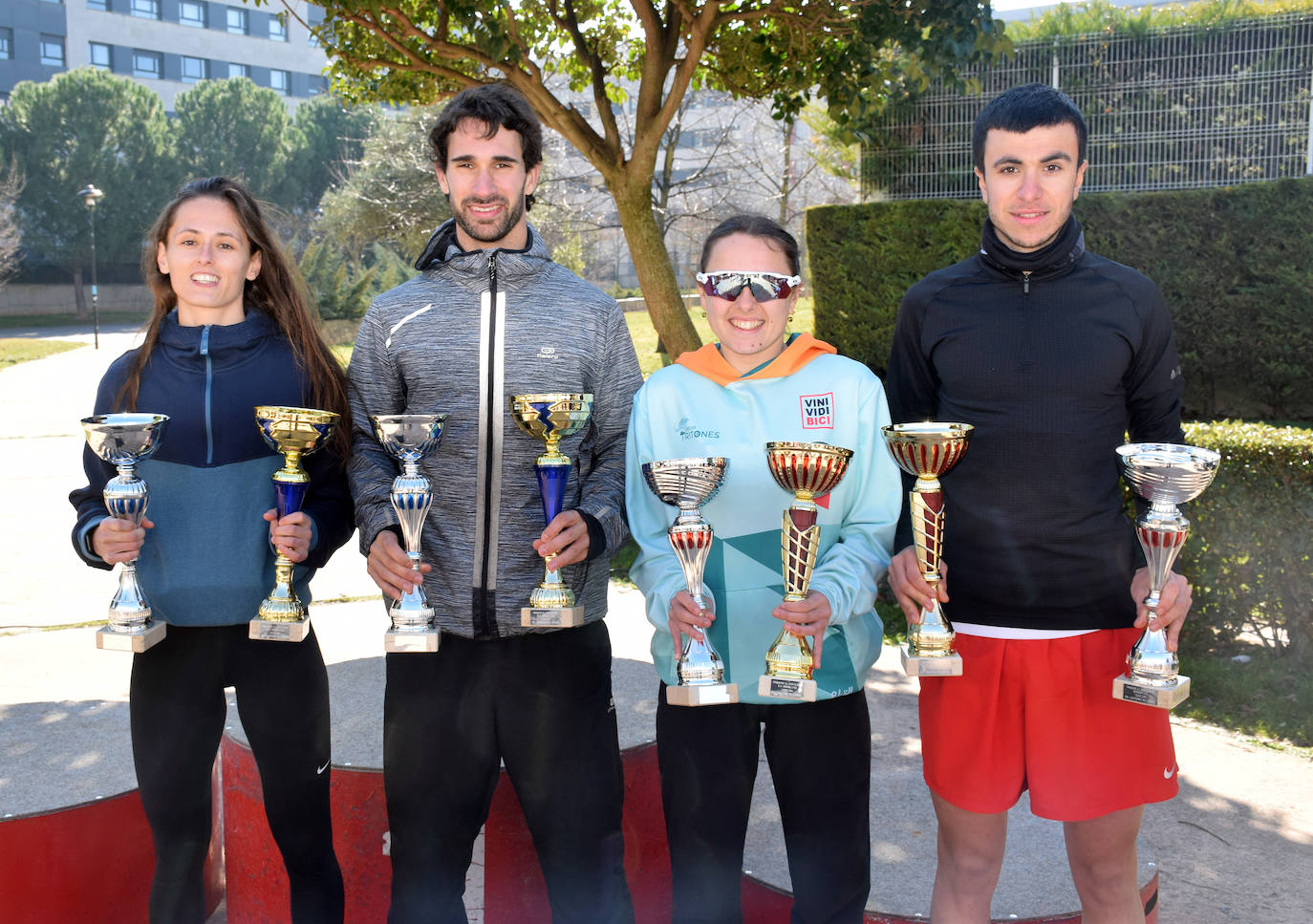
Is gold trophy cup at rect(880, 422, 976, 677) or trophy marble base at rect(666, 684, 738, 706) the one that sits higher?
gold trophy cup at rect(880, 422, 976, 677)

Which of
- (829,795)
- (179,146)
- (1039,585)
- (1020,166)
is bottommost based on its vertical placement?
(829,795)

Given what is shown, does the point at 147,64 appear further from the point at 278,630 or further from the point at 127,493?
the point at 278,630

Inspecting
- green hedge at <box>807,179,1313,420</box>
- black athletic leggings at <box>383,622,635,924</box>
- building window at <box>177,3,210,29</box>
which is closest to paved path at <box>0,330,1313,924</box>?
black athletic leggings at <box>383,622,635,924</box>

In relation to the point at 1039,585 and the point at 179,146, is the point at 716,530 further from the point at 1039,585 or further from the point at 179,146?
the point at 179,146

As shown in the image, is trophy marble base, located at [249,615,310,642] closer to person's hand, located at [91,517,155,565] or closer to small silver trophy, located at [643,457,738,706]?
person's hand, located at [91,517,155,565]

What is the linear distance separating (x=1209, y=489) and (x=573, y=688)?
13.5 ft

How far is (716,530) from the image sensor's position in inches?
106

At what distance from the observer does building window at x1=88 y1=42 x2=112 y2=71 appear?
196ft

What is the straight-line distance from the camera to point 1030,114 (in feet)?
8.60

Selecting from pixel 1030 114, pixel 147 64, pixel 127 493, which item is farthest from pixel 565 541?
pixel 147 64

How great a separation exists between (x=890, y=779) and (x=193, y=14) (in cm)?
7124

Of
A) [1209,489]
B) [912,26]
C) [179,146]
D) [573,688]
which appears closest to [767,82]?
[912,26]

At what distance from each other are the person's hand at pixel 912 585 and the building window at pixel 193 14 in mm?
71497

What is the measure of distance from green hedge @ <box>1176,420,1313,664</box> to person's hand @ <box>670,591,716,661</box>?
3972 millimetres
